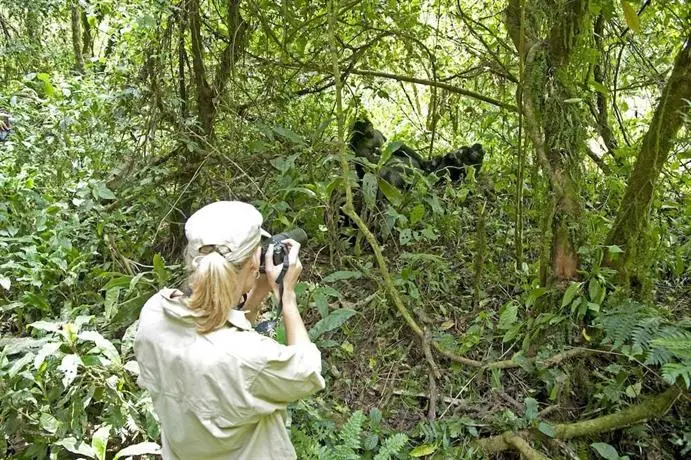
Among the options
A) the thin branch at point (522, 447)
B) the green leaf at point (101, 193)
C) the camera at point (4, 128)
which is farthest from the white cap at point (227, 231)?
the camera at point (4, 128)

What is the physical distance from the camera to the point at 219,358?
1.41m

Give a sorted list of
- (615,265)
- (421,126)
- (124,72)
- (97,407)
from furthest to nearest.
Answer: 1. (421,126)
2. (124,72)
3. (615,265)
4. (97,407)

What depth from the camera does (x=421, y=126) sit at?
16.9 ft

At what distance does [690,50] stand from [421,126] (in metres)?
2.86

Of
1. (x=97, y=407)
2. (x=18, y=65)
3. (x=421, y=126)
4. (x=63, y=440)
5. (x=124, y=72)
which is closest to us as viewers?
(x=63, y=440)

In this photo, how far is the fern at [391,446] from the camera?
238 cm

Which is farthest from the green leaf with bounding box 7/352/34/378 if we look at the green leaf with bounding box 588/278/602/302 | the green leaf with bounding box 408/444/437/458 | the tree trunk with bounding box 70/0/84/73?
the tree trunk with bounding box 70/0/84/73

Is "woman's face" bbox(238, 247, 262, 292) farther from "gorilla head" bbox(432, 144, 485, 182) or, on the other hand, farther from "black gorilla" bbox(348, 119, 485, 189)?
"gorilla head" bbox(432, 144, 485, 182)

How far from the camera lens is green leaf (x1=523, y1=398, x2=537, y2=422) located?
2.61 m

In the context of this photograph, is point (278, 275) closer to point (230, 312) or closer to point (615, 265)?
point (230, 312)

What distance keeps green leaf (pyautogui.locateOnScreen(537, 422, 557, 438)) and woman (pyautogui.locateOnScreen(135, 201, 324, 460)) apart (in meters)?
Result: 1.36

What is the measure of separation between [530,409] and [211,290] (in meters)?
1.74

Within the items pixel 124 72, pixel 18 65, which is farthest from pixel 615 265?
pixel 18 65

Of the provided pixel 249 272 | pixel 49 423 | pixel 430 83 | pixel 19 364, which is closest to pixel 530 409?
pixel 249 272
